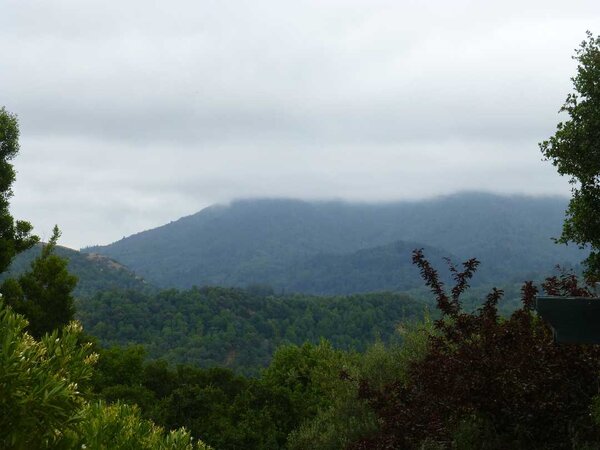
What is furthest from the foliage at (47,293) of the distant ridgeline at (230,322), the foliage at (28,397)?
the distant ridgeline at (230,322)

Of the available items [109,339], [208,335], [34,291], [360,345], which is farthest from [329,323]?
[34,291]

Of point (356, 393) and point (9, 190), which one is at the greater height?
point (9, 190)

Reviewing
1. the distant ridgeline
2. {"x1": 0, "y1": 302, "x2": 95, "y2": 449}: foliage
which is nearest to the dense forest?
{"x1": 0, "y1": 302, "x2": 95, "y2": 449}: foliage

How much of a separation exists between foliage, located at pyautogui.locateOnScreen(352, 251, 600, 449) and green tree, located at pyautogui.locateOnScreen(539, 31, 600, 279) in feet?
7.69

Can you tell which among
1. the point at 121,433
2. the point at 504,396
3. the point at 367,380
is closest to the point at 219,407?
the point at 367,380

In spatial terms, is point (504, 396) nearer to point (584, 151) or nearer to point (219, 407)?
point (584, 151)

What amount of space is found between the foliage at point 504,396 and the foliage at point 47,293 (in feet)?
49.9

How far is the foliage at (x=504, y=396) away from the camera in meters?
11.4

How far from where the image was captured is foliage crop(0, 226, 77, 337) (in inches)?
923

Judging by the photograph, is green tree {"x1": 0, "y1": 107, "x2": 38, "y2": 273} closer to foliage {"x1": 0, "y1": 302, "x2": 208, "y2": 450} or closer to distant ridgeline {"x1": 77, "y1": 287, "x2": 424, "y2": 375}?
foliage {"x1": 0, "y1": 302, "x2": 208, "y2": 450}

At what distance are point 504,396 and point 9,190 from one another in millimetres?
16308

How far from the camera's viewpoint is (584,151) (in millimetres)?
13016

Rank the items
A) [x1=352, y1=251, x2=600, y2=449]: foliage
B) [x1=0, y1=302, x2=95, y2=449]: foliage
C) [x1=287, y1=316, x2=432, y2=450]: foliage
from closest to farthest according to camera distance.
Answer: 1. [x1=0, y1=302, x2=95, y2=449]: foliage
2. [x1=352, y1=251, x2=600, y2=449]: foliage
3. [x1=287, y1=316, x2=432, y2=450]: foliage

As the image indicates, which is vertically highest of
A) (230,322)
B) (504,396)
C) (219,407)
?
(504,396)
